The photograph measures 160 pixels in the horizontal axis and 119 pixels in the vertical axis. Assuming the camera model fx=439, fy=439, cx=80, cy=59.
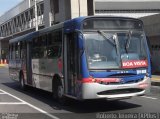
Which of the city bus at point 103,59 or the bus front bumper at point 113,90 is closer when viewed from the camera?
the bus front bumper at point 113,90

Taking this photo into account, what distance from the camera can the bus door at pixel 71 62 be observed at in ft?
42.0

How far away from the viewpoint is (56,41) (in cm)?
1474

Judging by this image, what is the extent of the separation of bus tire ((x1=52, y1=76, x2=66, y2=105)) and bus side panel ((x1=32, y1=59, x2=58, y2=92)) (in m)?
0.29

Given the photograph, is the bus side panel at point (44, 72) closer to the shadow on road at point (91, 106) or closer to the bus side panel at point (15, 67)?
the shadow on road at point (91, 106)

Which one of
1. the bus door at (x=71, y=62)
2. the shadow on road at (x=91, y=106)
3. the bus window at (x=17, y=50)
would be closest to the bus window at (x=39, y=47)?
the shadow on road at (x=91, y=106)

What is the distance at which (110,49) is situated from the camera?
12.5m

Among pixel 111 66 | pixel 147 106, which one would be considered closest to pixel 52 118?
pixel 111 66

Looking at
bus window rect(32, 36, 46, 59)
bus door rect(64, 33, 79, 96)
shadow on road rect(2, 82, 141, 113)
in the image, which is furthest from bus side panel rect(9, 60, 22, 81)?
bus door rect(64, 33, 79, 96)

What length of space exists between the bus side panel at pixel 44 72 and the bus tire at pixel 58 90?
0.29 metres

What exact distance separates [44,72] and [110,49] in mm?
4537

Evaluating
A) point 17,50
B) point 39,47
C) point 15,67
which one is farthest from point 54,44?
point 15,67

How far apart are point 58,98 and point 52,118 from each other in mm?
3135

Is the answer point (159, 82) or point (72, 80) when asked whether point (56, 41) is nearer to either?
point (72, 80)

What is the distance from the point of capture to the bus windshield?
40.7 feet
